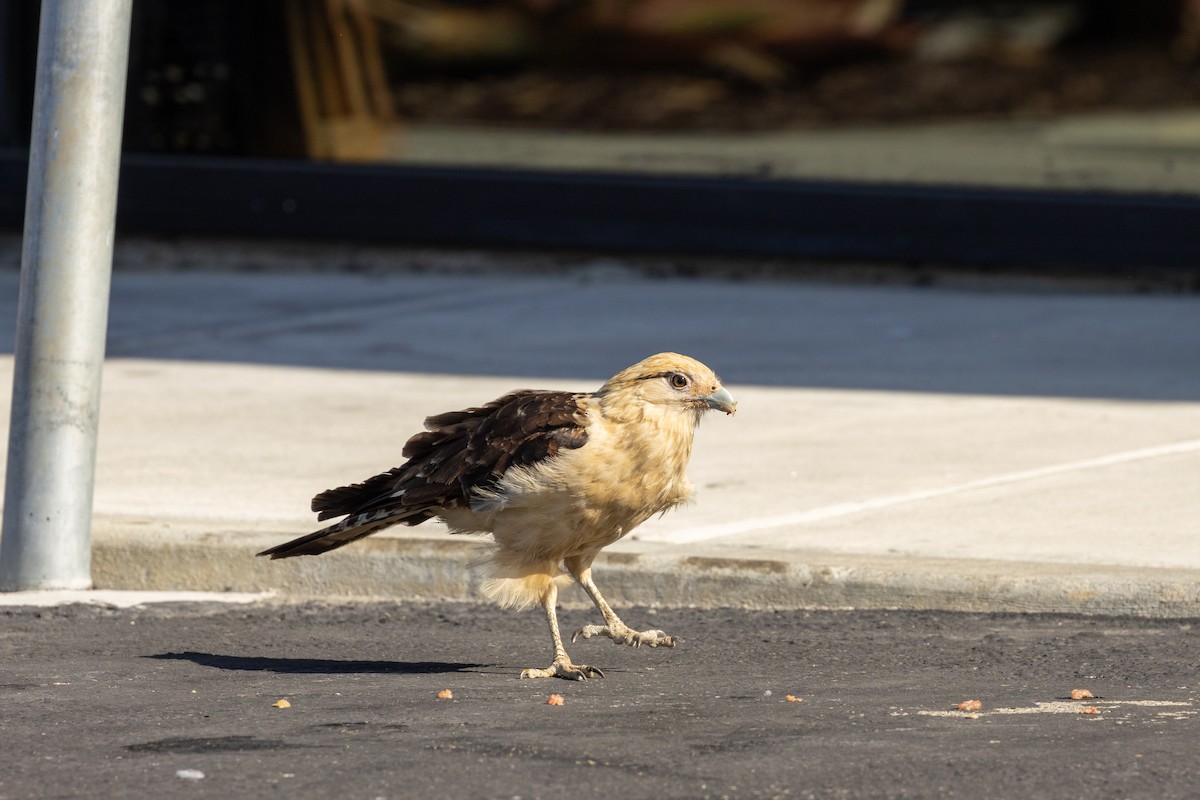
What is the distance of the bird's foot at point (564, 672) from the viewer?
6.13 metres

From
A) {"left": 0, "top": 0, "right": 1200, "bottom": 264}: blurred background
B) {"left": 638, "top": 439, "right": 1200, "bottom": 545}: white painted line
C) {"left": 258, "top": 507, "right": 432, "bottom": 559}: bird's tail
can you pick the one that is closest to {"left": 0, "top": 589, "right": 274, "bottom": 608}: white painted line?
{"left": 258, "top": 507, "right": 432, "bottom": 559}: bird's tail

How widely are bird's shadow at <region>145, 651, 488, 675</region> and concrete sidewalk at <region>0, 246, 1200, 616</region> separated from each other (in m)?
0.98

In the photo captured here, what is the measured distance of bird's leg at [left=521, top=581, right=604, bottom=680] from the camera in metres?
6.14

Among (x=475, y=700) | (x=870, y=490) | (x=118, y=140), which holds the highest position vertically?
(x=118, y=140)

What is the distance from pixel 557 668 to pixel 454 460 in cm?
74

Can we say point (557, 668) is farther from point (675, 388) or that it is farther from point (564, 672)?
point (675, 388)

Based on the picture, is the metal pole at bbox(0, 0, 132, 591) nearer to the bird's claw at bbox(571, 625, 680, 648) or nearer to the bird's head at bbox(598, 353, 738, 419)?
the bird's claw at bbox(571, 625, 680, 648)

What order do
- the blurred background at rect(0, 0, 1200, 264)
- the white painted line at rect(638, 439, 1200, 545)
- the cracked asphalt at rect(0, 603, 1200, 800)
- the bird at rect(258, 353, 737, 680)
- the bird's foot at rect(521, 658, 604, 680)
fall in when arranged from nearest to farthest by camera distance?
the cracked asphalt at rect(0, 603, 1200, 800) < the bird at rect(258, 353, 737, 680) < the bird's foot at rect(521, 658, 604, 680) < the white painted line at rect(638, 439, 1200, 545) < the blurred background at rect(0, 0, 1200, 264)

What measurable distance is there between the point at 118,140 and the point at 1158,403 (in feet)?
18.3

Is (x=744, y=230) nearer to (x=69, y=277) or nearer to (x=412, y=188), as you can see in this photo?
(x=412, y=188)

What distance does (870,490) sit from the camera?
27.8 ft

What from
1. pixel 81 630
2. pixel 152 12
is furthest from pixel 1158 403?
pixel 152 12

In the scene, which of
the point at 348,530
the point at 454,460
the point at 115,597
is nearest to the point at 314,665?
the point at 348,530

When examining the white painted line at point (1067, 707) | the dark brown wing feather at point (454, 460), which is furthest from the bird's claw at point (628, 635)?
the white painted line at point (1067, 707)
